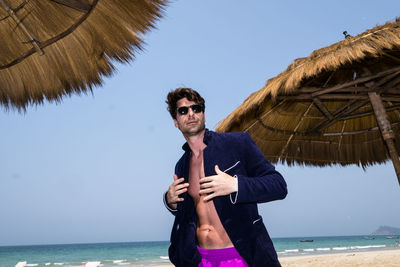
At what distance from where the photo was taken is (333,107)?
20.7 feet

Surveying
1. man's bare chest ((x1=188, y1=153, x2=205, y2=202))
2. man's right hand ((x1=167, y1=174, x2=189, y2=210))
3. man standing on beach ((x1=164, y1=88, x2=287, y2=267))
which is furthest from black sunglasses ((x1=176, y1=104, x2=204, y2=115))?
man's right hand ((x1=167, y1=174, x2=189, y2=210))

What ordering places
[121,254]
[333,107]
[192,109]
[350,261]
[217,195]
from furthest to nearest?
1. [121,254]
2. [350,261]
3. [333,107]
4. [192,109]
5. [217,195]

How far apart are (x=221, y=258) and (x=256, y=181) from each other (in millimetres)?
459

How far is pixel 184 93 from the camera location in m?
2.03

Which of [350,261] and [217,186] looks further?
[350,261]

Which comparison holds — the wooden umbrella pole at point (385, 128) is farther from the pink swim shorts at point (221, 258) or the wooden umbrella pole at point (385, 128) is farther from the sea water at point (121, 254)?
the sea water at point (121, 254)

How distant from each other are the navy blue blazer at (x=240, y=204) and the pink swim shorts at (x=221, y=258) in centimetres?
4

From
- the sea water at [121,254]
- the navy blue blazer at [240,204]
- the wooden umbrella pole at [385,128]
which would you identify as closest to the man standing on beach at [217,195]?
the navy blue blazer at [240,204]

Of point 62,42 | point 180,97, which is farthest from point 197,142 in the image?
point 62,42

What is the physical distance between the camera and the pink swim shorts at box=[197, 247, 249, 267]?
172 centimetres

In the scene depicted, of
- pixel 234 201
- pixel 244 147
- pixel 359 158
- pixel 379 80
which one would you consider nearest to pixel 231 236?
pixel 234 201

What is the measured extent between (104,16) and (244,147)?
1.48 meters

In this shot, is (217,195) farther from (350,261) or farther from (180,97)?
(350,261)

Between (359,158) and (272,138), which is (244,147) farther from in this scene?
(359,158)
